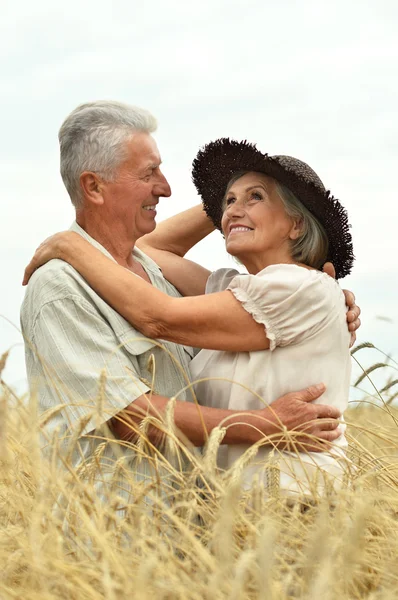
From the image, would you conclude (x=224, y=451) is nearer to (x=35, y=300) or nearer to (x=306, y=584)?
(x=35, y=300)

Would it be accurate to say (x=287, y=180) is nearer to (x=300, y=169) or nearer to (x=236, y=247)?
(x=300, y=169)

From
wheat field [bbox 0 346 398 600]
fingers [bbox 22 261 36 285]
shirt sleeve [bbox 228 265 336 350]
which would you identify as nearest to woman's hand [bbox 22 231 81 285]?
fingers [bbox 22 261 36 285]

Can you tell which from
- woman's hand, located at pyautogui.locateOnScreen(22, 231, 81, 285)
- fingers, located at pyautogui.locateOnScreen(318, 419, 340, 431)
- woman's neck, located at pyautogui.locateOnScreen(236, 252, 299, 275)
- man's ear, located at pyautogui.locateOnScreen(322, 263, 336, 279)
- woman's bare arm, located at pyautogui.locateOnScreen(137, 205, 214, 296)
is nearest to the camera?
fingers, located at pyautogui.locateOnScreen(318, 419, 340, 431)

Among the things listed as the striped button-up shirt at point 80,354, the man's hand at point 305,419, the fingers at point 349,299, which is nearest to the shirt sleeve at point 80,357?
the striped button-up shirt at point 80,354

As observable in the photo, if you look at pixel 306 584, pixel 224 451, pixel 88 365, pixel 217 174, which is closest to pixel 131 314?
pixel 88 365

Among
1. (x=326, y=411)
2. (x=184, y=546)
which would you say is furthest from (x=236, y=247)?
(x=184, y=546)

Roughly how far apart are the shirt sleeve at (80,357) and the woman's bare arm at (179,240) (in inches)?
41.3

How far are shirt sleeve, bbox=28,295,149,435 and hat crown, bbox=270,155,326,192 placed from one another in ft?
3.57

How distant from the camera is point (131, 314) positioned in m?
3.79

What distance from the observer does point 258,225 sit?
4082mm

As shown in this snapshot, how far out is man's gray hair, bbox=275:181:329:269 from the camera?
13.6ft

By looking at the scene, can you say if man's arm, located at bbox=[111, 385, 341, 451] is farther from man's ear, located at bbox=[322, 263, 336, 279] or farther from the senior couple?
man's ear, located at bbox=[322, 263, 336, 279]

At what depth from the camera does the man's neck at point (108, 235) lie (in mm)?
4246

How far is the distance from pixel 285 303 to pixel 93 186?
110cm
